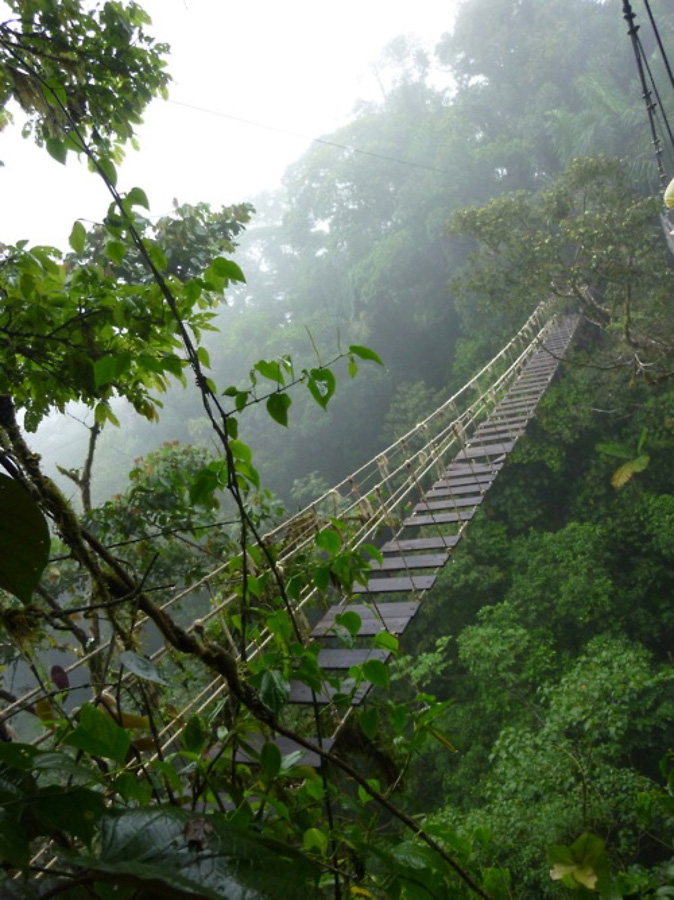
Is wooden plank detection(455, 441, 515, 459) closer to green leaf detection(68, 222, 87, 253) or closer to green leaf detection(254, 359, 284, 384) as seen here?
green leaf detection(68, 222, 87, 253)

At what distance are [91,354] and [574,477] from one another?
8344 millimetres

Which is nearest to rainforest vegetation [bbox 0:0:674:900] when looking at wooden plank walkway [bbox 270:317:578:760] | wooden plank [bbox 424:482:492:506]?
wooden plank walkway [bbox 270:317:578:760]

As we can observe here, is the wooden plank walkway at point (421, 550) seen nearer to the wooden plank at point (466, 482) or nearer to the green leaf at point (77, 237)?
the wooden plank at point (466, 482)

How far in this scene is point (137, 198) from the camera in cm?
73

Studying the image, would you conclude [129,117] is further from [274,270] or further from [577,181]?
[274,270]

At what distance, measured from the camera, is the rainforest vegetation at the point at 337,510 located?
605 millimetres

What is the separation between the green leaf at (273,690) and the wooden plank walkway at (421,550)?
0.03 m

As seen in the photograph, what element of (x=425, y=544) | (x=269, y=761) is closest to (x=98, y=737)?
(x=269, y=761)

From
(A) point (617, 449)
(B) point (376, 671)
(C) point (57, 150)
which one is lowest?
(A) point (617, 449)

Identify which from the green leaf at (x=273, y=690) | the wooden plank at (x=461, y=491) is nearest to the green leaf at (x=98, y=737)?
the green leaf at (x=273, y=690)

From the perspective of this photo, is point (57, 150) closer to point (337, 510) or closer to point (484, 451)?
point (484, 451)

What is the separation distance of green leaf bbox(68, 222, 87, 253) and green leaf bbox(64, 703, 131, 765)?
63 cm

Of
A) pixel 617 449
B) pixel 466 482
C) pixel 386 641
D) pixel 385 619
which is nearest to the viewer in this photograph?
pixel 386 641

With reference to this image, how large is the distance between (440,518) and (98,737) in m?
3.27
